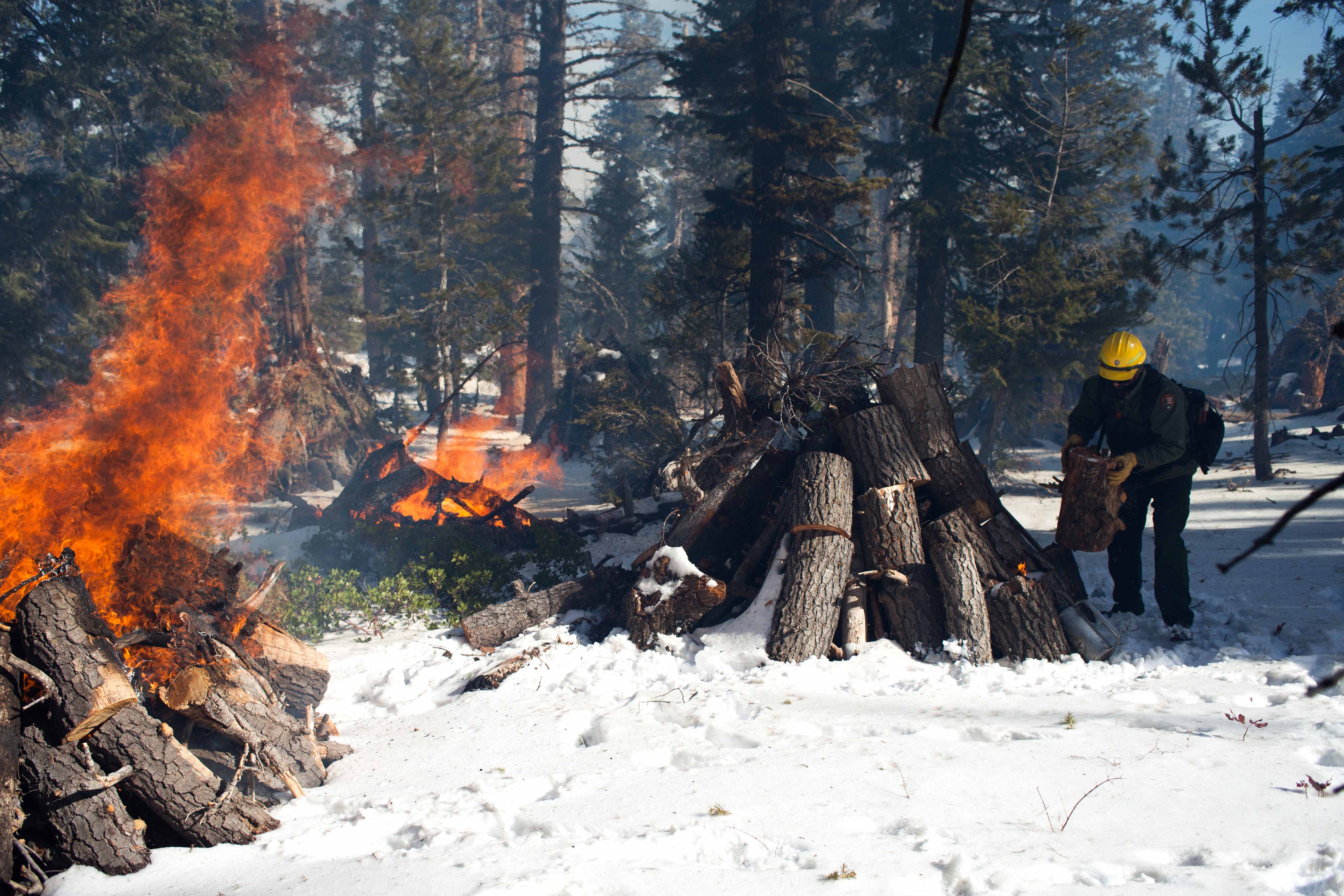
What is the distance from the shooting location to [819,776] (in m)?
4.03

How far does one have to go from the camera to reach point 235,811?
12.8 feet

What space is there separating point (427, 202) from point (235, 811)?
2033cm

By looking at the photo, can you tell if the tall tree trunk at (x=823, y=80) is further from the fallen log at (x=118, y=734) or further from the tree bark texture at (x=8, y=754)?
the tree bark texture at (x=8, y=754)

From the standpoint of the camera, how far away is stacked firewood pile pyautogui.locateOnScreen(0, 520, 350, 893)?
3607mm

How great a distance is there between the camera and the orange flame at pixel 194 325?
8352 millimetres

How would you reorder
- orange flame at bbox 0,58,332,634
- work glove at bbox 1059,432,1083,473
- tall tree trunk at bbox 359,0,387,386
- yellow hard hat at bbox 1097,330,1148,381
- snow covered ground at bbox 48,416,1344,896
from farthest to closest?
tall tree trunk at bbox 359,0,387,386
orange flame at bbox 0,58,332,634
work glove at bbox 1059,432,1083,473
yellow hard hat at bbox 1097,330,1148,381
snow covered ground at bbox 48,416,1344,896

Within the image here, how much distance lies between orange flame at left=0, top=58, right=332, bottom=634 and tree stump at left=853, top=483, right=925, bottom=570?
6257 mm

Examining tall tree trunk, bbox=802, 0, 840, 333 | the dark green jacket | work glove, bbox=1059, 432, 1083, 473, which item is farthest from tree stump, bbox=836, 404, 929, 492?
tall tree trunk, bbox=802, 0, 840, 333

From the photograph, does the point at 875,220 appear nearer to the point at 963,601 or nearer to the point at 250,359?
the point at 250,359

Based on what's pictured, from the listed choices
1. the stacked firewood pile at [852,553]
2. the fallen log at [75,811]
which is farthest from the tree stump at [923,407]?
the fallen log at [75,811]

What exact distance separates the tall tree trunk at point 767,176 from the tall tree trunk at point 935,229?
4897 mm

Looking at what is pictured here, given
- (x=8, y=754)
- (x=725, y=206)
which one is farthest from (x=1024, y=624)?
(x=725, y=206)

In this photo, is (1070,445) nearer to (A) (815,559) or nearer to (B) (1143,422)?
(B) (1143,422)

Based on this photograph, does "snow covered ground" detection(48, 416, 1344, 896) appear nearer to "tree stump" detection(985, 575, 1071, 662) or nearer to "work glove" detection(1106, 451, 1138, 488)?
"tree stump" detection(985, 575, 1071, 662)
